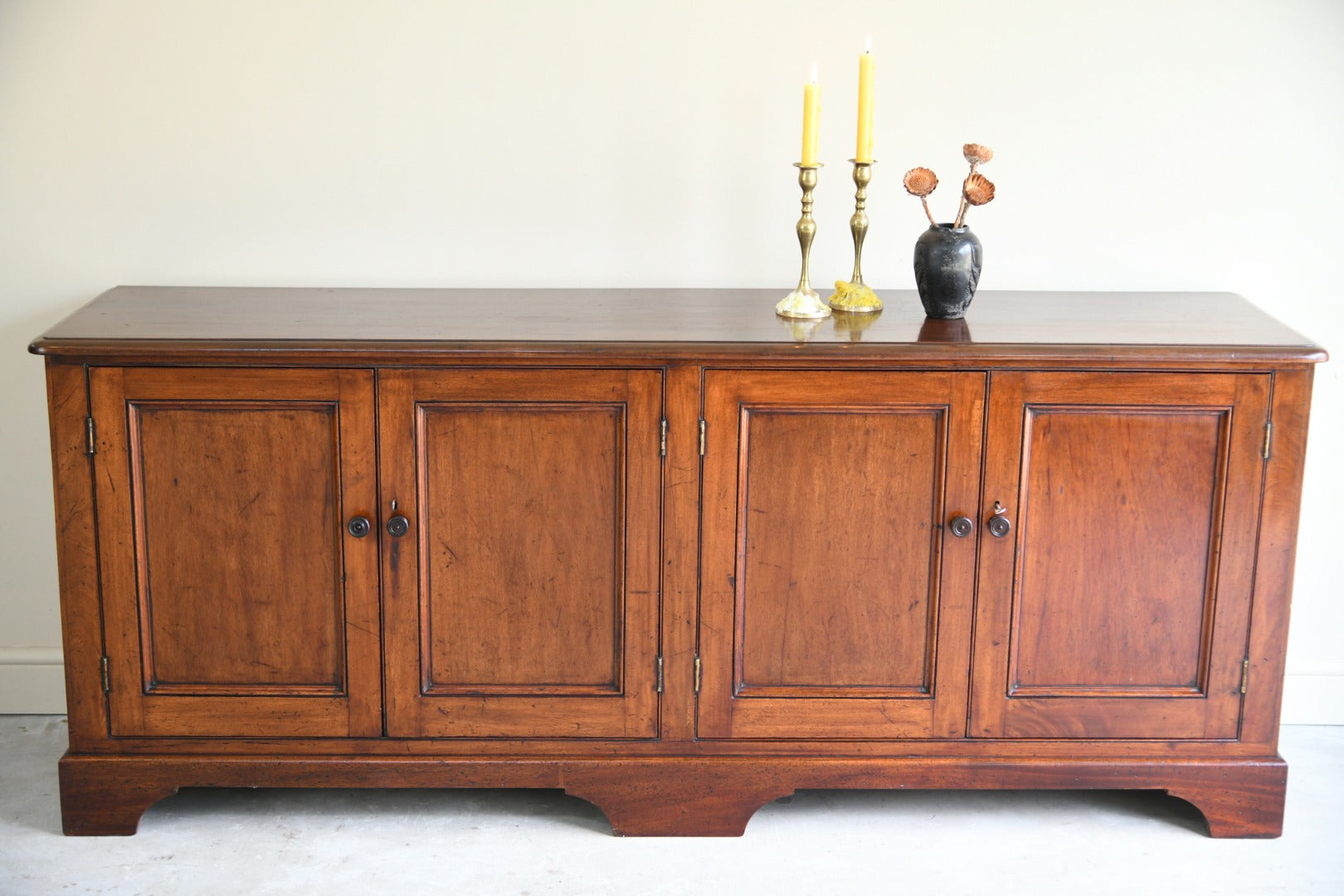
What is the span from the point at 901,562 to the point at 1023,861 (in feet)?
1.87

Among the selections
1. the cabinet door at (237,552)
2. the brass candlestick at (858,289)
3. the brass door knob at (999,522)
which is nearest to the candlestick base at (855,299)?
the brass candlestick at (858,289)

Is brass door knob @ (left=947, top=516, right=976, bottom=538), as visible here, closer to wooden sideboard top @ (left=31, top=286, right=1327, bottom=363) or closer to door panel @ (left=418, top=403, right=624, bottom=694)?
wooden sideboard top @ (left=31, top=286, right=1327, bottom=363)

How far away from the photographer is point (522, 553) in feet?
8.16

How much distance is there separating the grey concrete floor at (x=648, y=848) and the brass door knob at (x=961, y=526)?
22.5 inches

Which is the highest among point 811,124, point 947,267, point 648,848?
point 811,124

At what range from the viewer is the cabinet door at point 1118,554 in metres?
2.43

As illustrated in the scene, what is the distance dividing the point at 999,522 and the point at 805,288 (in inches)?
21.9

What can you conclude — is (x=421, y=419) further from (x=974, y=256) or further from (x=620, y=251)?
(x=974, y=256)

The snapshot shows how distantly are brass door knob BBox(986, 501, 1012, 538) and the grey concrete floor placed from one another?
0.57m

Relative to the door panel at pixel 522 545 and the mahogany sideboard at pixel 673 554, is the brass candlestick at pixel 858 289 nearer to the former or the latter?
the mahogany sideboard at pixel 673 554

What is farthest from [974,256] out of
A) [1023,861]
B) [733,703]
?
[1023,861]

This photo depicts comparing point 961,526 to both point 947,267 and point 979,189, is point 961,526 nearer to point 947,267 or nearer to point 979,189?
point 947,267

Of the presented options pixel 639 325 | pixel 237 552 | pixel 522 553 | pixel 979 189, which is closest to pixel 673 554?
pixel 522 553

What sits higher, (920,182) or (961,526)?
(920,182)
